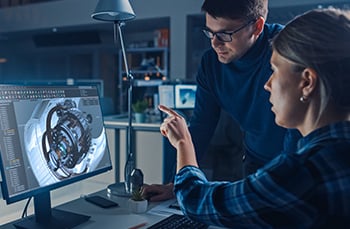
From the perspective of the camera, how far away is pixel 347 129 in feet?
2.09

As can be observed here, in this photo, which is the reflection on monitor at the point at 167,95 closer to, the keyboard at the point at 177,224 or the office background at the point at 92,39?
the office background at the point at 92,39

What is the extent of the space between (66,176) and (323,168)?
739 mm

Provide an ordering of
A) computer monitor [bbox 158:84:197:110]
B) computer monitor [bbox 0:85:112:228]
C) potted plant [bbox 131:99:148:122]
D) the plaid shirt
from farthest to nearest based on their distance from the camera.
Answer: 1. computer monitor [bbox 158:84:197:110]
2. potted plant [bbox 131:99:148:122]
3. computer monitor [bbox 0:85:112:228]
4. the plaid shirt

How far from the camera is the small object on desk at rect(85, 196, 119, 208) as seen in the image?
1.24 metres

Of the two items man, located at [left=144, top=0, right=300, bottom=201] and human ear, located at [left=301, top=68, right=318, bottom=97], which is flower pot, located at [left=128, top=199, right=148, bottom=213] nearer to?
man, located at [left=144, top=0, right=300, bottom=201]

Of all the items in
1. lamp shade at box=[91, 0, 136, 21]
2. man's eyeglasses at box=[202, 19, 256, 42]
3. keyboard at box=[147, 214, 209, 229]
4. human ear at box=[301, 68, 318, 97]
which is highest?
lamp shade at box=[91, 0, 136, 21]

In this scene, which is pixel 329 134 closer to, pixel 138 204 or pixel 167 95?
pixel 138 204

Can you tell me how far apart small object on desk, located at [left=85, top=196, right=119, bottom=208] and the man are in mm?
130

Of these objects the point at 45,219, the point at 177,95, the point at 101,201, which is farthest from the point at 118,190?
the point at 177,95

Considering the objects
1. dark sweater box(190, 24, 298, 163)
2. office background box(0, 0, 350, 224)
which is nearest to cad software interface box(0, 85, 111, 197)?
dark sweater box(190, 24, 298, 163)

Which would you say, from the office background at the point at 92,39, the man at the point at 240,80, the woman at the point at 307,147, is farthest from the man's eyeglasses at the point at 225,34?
the office background at the point at 92,39

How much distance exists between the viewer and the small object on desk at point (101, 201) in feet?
4.06

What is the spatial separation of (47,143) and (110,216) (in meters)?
0.30

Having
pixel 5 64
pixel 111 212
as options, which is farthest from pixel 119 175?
pixel 5 64
